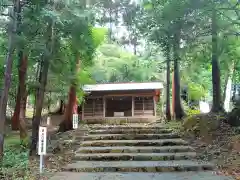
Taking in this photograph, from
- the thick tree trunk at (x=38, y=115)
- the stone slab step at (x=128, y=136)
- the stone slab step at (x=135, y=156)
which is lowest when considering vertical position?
the stone slab step at (x=135, y=156)

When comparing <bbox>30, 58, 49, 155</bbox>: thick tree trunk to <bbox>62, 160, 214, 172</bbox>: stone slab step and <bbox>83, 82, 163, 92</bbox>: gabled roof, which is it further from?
<bbox>83, 82, 163, 92</bbox>: gabled roof

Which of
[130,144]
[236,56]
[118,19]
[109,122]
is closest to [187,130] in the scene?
[130,144]

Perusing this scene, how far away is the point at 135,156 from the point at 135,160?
12 centimetres

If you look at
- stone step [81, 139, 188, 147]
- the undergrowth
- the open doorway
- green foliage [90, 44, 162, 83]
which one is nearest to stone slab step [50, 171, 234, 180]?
the undergrowth

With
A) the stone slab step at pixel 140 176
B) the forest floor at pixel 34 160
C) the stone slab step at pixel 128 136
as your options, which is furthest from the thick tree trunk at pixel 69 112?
the stone slab step at pixel 140 176

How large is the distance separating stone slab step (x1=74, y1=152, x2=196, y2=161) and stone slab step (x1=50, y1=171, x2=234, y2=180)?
149 centimetres

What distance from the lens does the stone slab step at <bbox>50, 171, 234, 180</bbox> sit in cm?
686

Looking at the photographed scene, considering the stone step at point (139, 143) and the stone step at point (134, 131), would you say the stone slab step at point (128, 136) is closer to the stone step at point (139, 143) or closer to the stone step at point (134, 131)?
the stone step at point (134, 131)

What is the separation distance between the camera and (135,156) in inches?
356

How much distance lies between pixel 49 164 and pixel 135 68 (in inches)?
732

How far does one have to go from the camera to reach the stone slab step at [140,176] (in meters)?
6.86

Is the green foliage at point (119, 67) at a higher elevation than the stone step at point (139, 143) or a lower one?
higher

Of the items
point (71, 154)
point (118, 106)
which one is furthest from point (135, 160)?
point (118, 106)

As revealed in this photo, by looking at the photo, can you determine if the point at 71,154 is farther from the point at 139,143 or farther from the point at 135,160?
the point at 139,143
